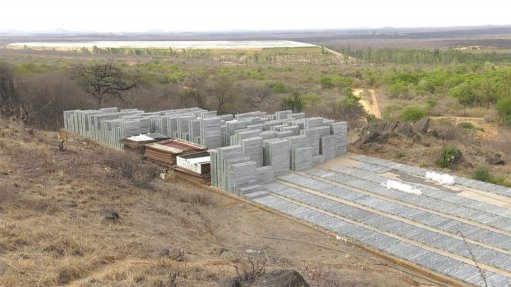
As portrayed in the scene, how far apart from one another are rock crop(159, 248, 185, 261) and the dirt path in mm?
26591

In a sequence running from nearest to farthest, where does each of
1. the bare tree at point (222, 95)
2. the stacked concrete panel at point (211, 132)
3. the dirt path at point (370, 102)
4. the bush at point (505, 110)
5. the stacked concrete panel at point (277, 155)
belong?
the stacked concrete panel at point (277, 155) → the stacked concrete panel at point (211, 132) → the bush at point (505, 110) → the bare tree at point (222, 95) → the dirt path at point (370, 102)

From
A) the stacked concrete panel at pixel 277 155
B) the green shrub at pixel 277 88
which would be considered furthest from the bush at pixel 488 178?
the green shrub at pixel 277 88

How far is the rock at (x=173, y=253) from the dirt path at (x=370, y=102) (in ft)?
87.2

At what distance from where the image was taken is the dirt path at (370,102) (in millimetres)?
36031

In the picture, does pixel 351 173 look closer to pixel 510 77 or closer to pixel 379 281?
pixel 379 281

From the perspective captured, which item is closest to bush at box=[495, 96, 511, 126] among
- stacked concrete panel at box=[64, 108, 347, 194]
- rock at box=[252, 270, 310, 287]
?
stacked concrete panel at box=[64, 108, 347, 194]

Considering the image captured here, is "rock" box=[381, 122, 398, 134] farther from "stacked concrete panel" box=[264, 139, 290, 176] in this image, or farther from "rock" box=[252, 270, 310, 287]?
"rock" box=[252, 270, 310, 287]

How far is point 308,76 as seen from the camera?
180 ft

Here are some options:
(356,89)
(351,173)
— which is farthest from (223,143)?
(356,89)

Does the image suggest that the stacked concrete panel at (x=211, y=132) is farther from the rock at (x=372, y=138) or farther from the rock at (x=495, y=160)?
the rock at (x=495, y=160)

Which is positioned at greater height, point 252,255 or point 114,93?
point 114,93

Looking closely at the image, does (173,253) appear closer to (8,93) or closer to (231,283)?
(231,283)

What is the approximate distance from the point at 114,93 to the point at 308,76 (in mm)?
28260

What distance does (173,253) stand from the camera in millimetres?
9398
